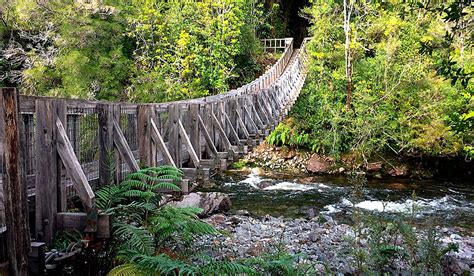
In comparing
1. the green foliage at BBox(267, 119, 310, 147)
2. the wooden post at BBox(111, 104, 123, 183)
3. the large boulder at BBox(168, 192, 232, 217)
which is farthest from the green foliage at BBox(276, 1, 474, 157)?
the wooden post at BBox(111, 104, 123, 183)

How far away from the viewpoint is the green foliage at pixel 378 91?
1422 cm

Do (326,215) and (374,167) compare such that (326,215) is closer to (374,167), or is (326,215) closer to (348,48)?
(374,167)

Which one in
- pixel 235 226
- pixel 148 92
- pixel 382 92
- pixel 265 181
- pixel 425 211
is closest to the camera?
pixel 235 226

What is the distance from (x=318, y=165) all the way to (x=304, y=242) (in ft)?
28.7

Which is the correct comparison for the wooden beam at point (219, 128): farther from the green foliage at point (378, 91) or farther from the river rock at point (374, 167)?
the river rock at point (374, 167)

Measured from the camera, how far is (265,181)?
13.9 metres

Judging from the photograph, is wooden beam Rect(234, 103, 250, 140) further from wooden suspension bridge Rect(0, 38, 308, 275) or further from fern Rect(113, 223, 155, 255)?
fern Rect(113, 223, 155, 255)

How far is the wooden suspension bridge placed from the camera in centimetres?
307

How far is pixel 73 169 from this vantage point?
134 inches

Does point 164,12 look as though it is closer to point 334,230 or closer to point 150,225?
point 334,230

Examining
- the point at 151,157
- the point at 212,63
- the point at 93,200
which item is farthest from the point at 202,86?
the point at 93,200

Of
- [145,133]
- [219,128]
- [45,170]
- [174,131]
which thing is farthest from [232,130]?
[45,170]

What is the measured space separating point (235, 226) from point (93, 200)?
16.5ft

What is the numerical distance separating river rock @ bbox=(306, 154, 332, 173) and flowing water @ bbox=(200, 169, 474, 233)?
68cm
